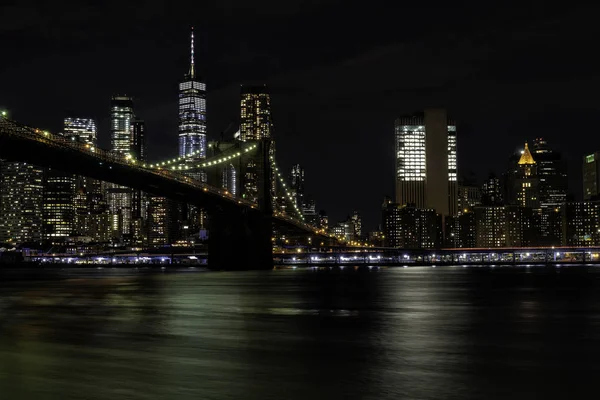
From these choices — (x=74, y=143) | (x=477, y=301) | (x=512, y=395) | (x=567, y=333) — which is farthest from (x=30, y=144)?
(x=512, y=395)

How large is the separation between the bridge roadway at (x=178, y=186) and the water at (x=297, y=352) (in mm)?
34619

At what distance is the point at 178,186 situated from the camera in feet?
268

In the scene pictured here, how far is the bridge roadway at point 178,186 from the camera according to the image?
2564 inches

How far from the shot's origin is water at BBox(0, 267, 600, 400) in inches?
519

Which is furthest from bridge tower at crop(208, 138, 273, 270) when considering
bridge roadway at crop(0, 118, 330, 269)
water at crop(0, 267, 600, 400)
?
water at crop(0, 267, 600, 400)

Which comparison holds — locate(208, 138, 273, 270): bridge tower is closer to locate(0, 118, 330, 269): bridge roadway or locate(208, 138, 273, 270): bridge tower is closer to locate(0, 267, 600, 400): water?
locate(0, 118, 330, 269): bridge roadway

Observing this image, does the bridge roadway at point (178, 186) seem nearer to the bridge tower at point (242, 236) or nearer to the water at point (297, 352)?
the bridge tower at point (242, 236)

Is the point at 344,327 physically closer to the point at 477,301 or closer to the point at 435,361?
the point at 435,361

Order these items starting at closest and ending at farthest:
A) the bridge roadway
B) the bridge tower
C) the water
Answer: the water < the bridge roadway < the bridge tower

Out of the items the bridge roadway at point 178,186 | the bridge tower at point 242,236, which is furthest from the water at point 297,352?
the bridge tower at point 242,236

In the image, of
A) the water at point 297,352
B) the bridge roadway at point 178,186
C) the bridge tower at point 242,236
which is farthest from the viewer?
the bridge tower at point 242,236

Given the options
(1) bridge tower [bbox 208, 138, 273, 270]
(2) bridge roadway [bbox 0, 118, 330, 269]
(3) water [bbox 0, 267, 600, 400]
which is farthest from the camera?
(1) bridge tower [bbox 208, 138, 273, 270]

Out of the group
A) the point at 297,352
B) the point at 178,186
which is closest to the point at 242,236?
the point at 178,186

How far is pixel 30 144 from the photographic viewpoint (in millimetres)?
64625
